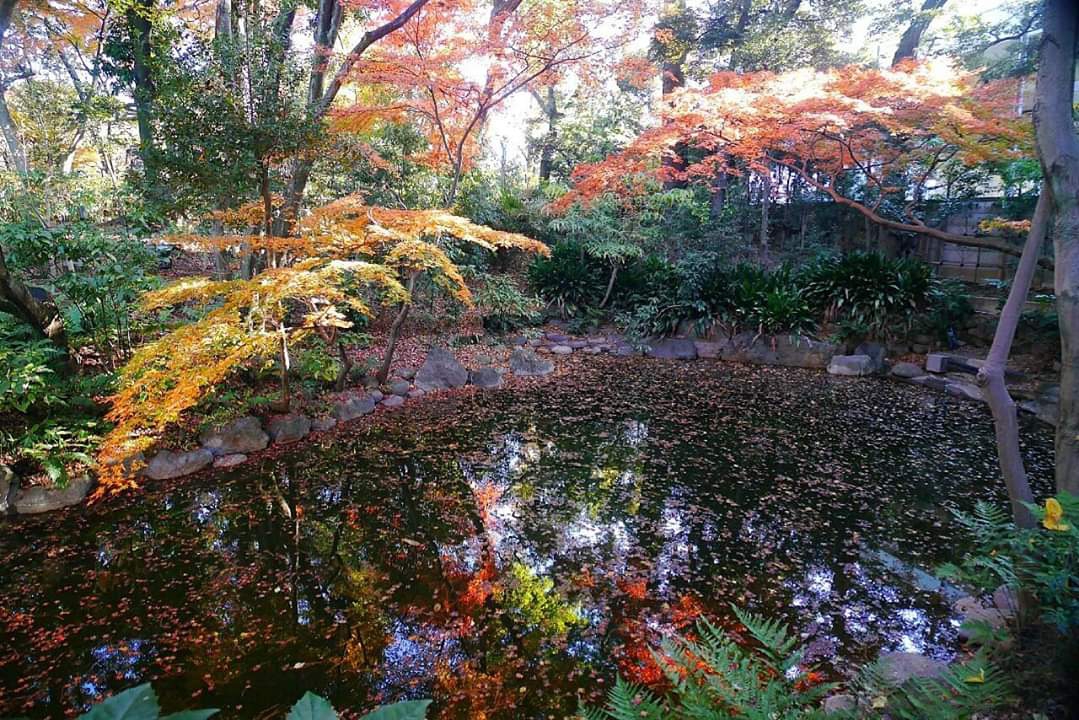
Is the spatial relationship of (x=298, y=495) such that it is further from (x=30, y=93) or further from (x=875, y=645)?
(x=30, y=93)

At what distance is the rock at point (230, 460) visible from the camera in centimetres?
456

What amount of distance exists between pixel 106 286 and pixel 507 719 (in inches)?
180

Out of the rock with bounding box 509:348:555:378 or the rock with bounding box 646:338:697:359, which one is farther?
the rock with bounding box 646:338:697:359

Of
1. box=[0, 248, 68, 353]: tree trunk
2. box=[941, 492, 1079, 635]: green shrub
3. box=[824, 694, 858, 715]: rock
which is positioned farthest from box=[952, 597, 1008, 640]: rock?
box=[0, 248, 68, 353]: tree trunk

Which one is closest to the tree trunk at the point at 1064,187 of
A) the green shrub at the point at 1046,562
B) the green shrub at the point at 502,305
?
the green shrub at the point at 1046,562

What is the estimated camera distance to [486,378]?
7.14 metres

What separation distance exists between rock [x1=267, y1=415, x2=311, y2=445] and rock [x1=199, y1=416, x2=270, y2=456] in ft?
0.32

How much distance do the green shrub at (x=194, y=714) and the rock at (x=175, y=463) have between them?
434 cm

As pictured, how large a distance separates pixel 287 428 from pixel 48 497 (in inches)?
65.8

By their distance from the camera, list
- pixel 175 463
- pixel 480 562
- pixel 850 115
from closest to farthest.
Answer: pixel 480 562 → pixel 175 463 → pixel 850 115

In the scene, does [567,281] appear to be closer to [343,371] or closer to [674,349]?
[674,349]

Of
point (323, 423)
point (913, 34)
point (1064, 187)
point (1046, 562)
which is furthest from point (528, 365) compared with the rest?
point (913, 34)

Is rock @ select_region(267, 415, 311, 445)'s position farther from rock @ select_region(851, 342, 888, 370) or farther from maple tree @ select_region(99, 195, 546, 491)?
rock @ select_region(851, 342, 888, 370)

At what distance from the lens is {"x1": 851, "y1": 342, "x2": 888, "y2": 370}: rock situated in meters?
7.57
